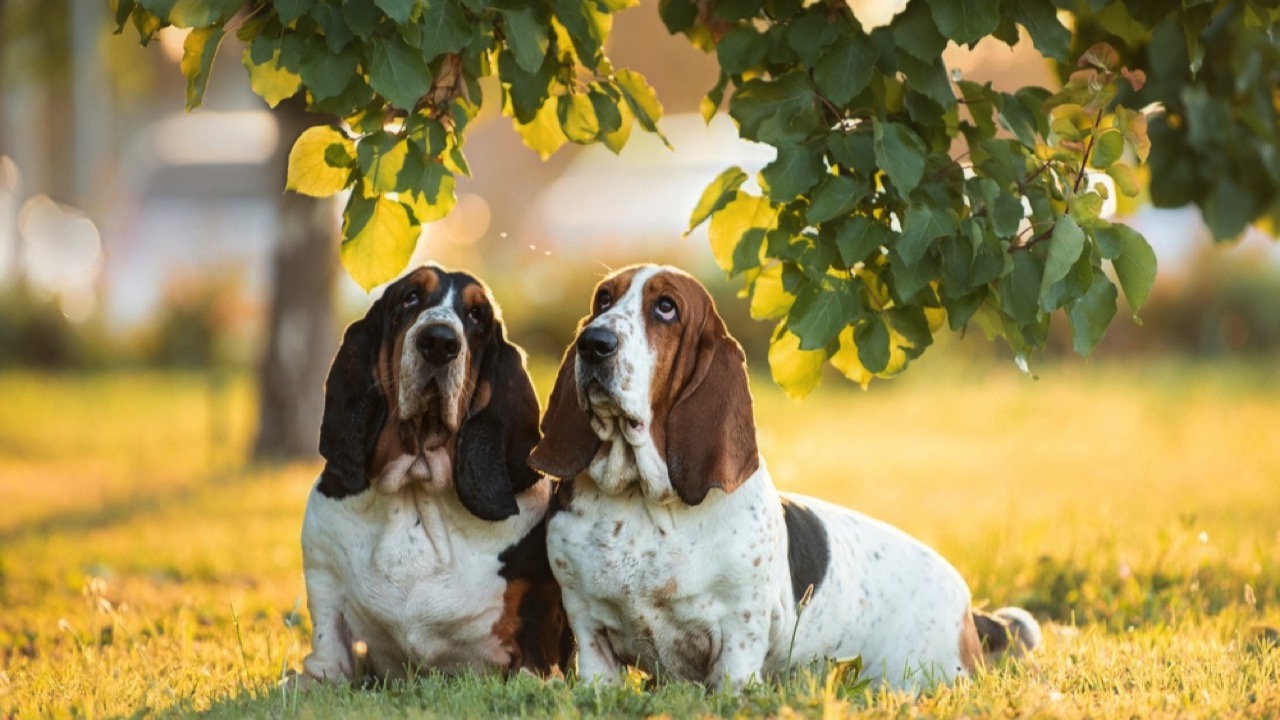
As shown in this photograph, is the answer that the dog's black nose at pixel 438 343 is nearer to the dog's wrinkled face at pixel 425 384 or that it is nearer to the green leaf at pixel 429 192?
the dog's wrinkled face at pixel 425 384

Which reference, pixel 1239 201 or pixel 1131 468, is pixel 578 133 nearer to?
pixel 1239 201

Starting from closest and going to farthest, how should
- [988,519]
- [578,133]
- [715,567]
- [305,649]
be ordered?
[715,567] → [578,133] → [305,649] → [988,519]

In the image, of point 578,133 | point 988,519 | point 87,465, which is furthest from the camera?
point 87,465

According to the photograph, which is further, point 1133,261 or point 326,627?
point 326,627

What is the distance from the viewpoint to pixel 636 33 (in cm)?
2333

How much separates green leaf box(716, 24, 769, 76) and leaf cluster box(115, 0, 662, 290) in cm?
29

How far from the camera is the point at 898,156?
15.4 feet

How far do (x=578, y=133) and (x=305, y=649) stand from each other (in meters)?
2.27

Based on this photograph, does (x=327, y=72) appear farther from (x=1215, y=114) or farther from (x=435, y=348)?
(x=1215, y=114)

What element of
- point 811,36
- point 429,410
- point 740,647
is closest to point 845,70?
point 811,36

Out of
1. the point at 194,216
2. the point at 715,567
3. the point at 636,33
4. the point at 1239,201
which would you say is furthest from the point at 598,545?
the point at 194,216

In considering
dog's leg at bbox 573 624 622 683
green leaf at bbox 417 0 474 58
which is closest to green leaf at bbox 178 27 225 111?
green leaf at bbox 417 0 474 58

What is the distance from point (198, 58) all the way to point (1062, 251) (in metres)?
2.59

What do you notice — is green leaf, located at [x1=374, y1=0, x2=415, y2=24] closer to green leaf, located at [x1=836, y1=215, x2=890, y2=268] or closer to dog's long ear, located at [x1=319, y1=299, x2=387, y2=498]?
dog's long ear, located at [x1=319, y1=299, x2=387, y2=498]
